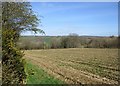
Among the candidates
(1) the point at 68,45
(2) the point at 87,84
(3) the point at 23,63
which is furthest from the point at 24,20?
(1) the point at 68,45

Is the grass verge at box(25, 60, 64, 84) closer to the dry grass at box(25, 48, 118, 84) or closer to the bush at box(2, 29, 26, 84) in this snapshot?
the dry grass at box(25, 48, 118, 84)

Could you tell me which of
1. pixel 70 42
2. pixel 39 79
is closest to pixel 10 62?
pixel 39 79

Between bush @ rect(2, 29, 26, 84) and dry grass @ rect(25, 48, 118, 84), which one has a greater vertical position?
bush @ rect(2, 29, 26, 84)

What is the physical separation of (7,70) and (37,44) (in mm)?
85071

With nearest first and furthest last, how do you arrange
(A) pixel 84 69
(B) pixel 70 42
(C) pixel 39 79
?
(C) pixel 39 79 → (A) pixel 84 69 → (B) pixel 70 42

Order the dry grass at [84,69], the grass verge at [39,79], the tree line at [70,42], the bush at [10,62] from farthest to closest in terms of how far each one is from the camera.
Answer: the tree line at [70,42]
the dry grass at [84,69]
the grass verge at [39,79]
the bush at [10,62]

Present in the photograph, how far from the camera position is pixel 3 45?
9.51 metres

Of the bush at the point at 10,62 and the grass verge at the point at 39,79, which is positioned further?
the grass verge at the point at 39,79

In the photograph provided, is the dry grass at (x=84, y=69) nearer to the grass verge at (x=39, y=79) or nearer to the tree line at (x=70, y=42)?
the grass verge at (x=39, y=79)

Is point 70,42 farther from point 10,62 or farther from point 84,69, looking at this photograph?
point 10,62

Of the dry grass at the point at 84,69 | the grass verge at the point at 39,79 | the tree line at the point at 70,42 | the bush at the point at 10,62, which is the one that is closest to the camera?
the bush at the point at 10,62

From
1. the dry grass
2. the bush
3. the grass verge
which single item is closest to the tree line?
the dry grass

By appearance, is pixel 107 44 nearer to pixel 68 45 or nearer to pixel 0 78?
pixel 68 45

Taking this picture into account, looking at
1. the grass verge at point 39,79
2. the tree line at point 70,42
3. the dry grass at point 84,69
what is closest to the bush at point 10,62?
the grass verge at point 39,79
